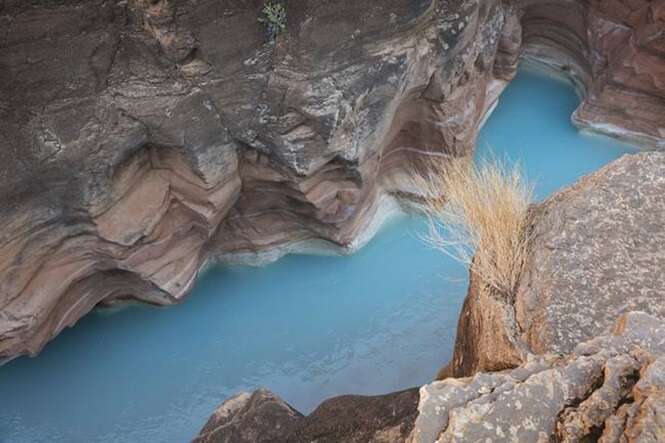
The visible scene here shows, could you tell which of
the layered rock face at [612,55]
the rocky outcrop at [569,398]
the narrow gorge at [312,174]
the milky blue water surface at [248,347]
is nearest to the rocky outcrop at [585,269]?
the narrow gorge at [312,174]

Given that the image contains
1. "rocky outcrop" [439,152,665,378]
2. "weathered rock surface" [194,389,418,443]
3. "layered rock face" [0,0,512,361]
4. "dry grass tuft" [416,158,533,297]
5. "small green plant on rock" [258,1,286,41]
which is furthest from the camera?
"small green plant on rock" [258,1,286,41]

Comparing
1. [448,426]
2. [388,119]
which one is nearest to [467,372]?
[448,426]

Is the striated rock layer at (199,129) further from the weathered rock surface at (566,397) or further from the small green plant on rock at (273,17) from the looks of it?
the weathered rock surface at (566,397)

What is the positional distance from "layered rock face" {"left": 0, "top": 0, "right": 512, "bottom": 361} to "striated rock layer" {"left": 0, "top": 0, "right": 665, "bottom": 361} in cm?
1

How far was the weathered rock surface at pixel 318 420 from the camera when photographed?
283 cm

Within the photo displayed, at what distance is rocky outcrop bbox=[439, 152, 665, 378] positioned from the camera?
2.61m

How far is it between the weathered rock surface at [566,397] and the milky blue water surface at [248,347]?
2.98m

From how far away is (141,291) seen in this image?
210 inches

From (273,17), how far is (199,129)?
0.89 metres

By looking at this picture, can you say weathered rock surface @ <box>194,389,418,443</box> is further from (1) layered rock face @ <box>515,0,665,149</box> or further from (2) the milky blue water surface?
(1) layered rock face @ <box>515,0,665,149</box>

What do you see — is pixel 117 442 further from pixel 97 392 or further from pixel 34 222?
pixel 34 222

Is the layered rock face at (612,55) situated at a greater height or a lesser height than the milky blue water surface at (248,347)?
greater

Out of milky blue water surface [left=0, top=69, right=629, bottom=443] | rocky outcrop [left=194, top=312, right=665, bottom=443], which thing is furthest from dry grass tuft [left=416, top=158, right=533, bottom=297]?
milky blue water surface [left=0, top=69, right=629, bottom=443]

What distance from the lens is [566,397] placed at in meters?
1.93
